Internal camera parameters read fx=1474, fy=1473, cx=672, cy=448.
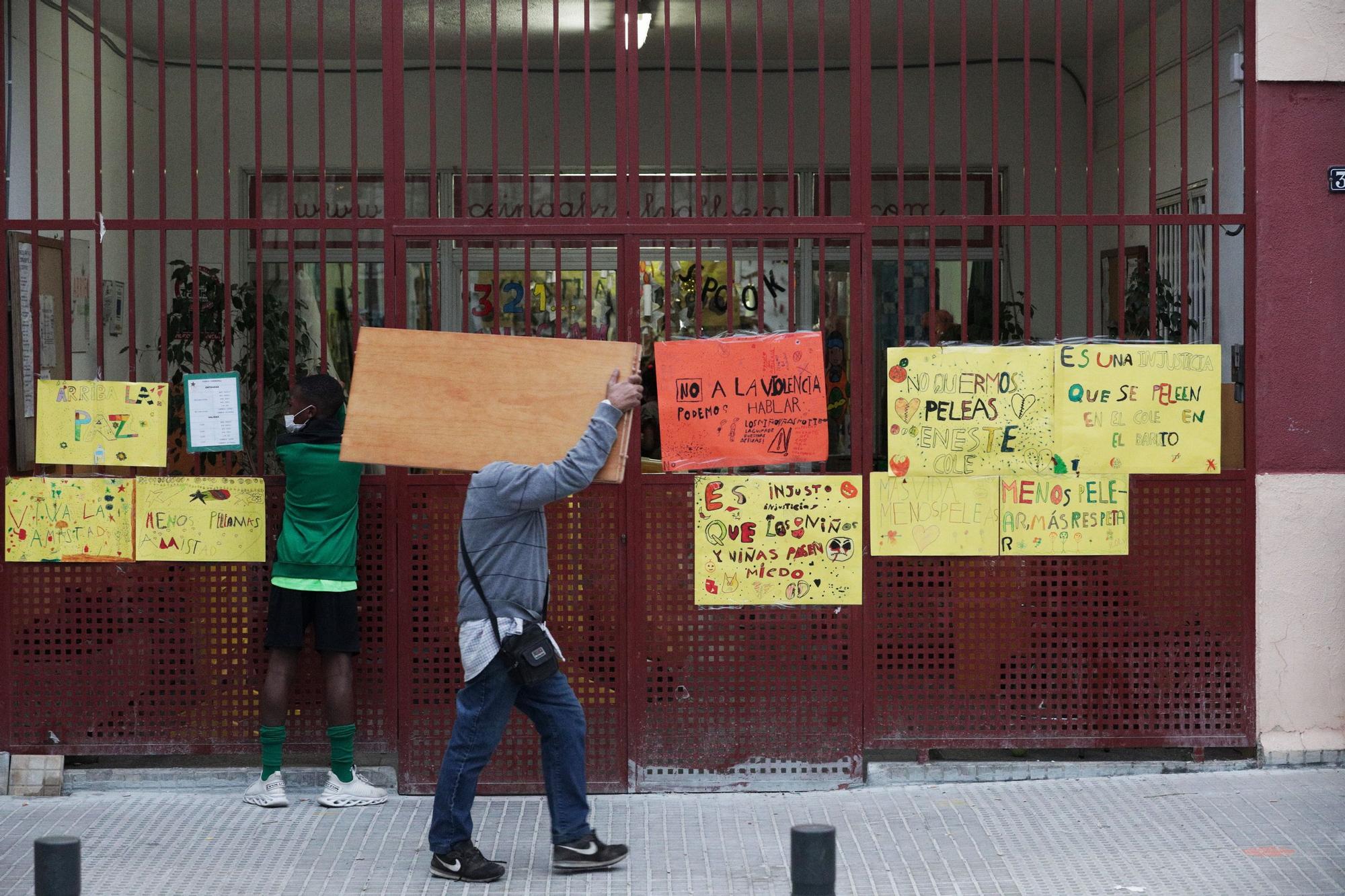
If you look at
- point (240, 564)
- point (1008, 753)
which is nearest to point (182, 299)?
point (240, 564)

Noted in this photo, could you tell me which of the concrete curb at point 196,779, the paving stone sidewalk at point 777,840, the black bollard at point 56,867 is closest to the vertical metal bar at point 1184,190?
the paving stone sidewalk at point 777,840

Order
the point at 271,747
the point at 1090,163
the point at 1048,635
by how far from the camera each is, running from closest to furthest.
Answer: the point at 271,747 → the point at 1090,163 → the point at 1048,635

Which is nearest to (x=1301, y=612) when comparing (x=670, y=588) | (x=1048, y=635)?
(x=1048, y=635)

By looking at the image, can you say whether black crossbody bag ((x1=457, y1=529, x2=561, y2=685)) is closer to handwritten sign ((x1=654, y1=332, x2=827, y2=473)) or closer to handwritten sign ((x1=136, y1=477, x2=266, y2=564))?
handwritten sign ((x1=654, y1=332, x2=827, y2=473))

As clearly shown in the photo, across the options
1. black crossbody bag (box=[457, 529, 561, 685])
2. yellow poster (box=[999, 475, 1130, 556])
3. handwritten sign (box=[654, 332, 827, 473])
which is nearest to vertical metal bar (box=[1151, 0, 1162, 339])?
yellow poster (box=[999, 475, 1130, 556])

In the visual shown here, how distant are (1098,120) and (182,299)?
6.09m

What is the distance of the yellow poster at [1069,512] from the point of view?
21.4 ft

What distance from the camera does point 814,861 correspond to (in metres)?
4.02

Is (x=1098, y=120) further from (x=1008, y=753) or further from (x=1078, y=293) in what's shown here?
(x=1008, y=753)

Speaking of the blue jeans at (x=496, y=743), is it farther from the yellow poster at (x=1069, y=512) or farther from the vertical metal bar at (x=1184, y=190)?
the vertical metal bar at (x=1184, y=190)

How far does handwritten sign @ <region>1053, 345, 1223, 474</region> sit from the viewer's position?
257 inches

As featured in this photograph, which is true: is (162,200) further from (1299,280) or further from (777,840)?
(1299,280)

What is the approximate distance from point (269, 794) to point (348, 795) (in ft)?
1.10

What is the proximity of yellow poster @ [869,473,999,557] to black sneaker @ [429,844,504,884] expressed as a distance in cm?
219
